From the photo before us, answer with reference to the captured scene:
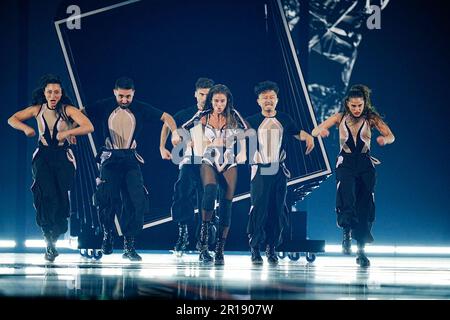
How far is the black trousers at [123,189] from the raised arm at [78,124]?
0.28m

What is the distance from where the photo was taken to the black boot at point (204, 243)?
306 inches

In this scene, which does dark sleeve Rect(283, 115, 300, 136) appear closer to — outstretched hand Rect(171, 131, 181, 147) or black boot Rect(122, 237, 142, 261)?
outstretched hand Rect(171, 131, 181, 147)

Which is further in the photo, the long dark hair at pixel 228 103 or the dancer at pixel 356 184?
the long dark hair at pixel 228 103

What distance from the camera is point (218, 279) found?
6176 mm

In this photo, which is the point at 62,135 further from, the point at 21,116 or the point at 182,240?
the point at 182,240

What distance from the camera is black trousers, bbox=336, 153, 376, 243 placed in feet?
25.2

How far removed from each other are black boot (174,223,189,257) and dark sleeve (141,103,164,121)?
1028mm

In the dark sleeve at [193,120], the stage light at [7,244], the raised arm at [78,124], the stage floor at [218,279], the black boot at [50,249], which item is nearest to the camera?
the stage floor at [218,279]

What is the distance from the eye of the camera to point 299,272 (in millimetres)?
6945

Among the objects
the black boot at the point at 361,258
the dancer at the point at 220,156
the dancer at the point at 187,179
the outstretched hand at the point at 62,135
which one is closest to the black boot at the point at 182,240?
the dancer at the point at 187,179

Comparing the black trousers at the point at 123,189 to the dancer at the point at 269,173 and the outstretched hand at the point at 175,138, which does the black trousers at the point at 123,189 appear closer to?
the outstretched hand at the point at 175,138

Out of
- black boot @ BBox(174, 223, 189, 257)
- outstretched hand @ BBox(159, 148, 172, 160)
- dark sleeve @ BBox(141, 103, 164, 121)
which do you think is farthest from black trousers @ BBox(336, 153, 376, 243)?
dark sleeve @ BBox(141, 103, 164, 121)
